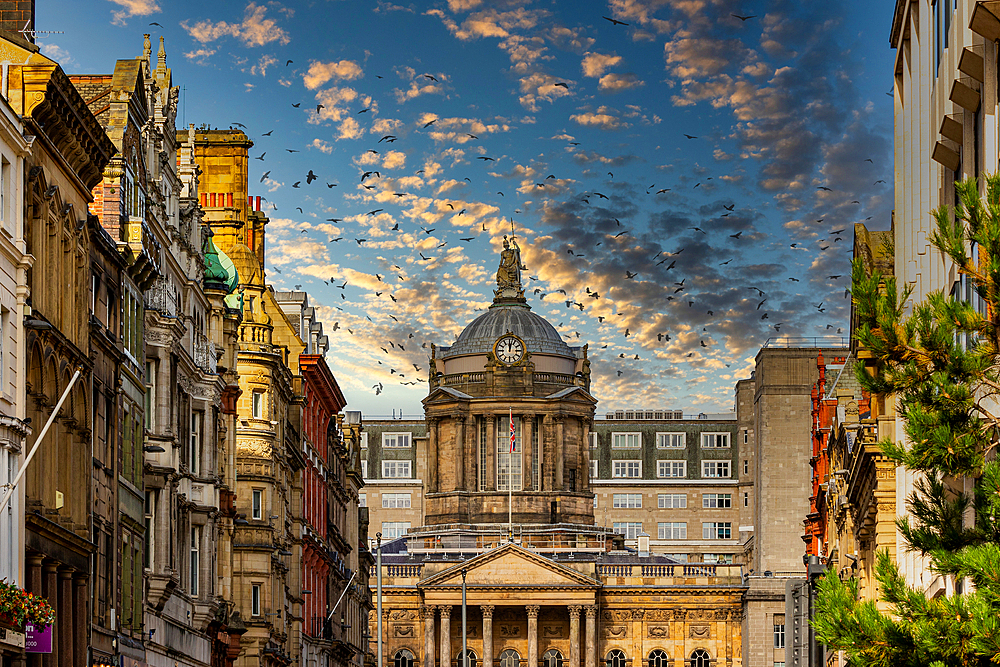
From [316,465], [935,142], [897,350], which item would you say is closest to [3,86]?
[935,142]

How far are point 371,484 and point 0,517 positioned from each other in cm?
15671

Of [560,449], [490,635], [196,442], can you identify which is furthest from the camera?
[560,449]

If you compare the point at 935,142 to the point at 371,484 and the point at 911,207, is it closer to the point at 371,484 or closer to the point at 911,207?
the point at 911,207

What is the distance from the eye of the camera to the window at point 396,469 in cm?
18912

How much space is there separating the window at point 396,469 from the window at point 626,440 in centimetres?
2173

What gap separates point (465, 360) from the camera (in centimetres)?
16162

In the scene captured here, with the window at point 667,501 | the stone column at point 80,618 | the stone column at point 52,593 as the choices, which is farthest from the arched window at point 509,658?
the stone column at point 52,593

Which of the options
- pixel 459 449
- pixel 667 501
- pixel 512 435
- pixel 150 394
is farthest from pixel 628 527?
pixel 150 394

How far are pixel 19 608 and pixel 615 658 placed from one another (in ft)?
421

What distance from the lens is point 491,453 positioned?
158625 millimetres

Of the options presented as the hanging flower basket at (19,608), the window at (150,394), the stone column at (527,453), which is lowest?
the hanging flower basket at (19,608)

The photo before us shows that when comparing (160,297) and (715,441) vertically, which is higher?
(715,441)

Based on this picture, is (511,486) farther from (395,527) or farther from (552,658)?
(395,527)

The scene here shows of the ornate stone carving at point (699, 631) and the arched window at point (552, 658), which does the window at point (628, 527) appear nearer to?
the ornate stone carving at point (699, 631)
